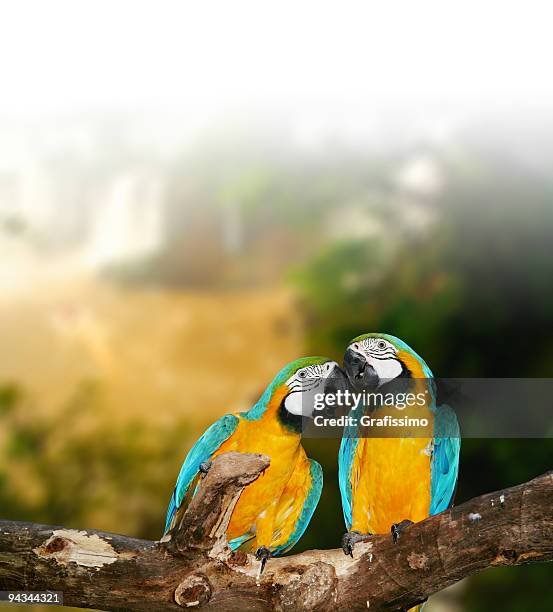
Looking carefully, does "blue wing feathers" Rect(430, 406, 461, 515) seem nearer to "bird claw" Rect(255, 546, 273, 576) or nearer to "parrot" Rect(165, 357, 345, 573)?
"parrot" Rect(165, 357, 345, 573)

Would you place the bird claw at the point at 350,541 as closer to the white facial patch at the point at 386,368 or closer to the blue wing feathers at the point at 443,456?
the blue wing feathers at the point at 443,456

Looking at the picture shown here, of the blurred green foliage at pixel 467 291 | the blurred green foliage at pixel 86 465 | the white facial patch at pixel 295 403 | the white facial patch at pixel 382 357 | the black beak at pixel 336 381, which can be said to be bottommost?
the blurred green foliage at pixel 86 465

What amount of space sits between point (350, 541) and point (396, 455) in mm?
353

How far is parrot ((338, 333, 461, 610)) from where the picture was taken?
7.81ft

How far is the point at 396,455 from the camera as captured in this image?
2.37m

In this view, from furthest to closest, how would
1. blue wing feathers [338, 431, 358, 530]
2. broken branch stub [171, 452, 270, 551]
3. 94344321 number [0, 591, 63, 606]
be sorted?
blue wing feathers [338, 431, 358, 530], 94344321 number [0, 591, 63, 606], broken branch stub [171, 452, 270, 551]

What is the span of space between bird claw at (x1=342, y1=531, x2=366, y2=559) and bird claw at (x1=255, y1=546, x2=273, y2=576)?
25cm

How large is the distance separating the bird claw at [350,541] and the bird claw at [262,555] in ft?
0.82

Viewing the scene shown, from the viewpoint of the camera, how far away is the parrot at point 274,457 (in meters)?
2.37

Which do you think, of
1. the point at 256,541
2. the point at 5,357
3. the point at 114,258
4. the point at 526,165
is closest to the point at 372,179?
the point at 526,165

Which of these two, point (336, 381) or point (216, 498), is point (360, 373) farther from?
point (216, 498)

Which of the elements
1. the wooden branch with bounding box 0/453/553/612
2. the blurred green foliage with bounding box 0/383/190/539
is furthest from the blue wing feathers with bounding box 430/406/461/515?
the blurred green foliage with bounding box 0/383/190/539

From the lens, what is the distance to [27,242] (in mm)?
5980

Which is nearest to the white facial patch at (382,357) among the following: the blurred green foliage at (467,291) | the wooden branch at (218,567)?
the wooden branch at (218,567)
